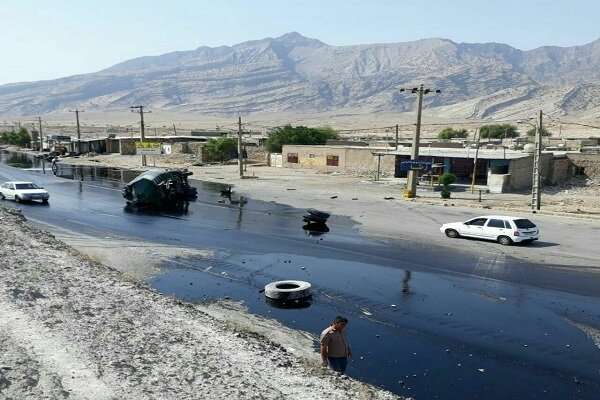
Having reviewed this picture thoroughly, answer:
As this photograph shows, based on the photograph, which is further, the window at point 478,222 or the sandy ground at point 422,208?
the window at point 478,222

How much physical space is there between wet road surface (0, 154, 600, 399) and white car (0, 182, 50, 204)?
7.00 meters

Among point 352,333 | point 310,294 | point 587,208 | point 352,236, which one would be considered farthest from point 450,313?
point 587,208

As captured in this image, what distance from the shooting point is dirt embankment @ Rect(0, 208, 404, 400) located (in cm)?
1121

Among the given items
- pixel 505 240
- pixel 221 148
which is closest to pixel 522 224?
pixel 505 240

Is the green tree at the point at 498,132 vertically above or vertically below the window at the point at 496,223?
above

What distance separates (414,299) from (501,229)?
9801 millimetres

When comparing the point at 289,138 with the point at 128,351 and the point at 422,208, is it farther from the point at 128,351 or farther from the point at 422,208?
the point at 128,351

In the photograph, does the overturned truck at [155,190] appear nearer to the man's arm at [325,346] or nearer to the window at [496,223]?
the window at [496,223]

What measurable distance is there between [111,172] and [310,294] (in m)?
50.4

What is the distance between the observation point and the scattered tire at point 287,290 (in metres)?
19.4

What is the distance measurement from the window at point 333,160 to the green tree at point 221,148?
19165mm

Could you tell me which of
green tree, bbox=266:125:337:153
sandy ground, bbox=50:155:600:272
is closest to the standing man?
sandy ground, bbox=50:155:600:272

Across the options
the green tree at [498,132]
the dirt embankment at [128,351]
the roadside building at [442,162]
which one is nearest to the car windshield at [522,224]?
the dirt embankment at [128,351]

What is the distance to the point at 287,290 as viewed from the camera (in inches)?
764
